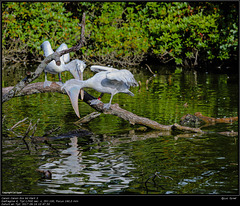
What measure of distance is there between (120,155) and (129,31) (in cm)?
2298

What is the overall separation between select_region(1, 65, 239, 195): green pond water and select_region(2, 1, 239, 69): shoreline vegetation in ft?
44.0

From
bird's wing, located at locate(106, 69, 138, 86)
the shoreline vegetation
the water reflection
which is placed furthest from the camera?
the shoreline vegetation

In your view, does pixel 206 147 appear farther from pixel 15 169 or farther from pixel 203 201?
pixel 15 169

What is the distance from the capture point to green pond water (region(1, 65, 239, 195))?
32.5 feet

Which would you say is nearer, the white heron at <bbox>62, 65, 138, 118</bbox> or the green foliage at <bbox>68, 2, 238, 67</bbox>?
the white heron at <bbox>62, 65, 138, 118</bbox>

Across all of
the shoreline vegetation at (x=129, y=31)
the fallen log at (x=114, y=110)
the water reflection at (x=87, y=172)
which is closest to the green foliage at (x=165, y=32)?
the shoreline vegetation at (x=129, y=31)

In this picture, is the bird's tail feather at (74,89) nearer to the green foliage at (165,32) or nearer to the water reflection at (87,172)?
the water reflection at (87,172)

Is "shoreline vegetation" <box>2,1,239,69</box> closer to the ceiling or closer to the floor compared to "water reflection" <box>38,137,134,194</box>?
closer to the ceiling

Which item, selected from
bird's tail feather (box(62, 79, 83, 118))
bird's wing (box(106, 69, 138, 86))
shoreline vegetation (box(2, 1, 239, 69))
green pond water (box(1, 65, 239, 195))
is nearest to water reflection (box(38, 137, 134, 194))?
green pond water (box(1, 65, 239, 195))

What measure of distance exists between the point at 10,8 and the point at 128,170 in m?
25.5

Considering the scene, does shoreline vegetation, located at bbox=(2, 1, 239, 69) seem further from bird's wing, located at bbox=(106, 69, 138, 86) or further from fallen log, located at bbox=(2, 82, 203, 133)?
bird's wing, located at bbox=(106, 69, 138, 86)

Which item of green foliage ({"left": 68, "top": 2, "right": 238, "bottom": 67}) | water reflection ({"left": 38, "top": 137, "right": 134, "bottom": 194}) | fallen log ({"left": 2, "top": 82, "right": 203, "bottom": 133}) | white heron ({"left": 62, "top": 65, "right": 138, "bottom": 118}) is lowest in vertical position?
water reflection ({"left": 38, "top": 137, "right": 134, "bottom": 194})

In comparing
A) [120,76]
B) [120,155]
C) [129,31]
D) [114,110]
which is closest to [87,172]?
[120,155]

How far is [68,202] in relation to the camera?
28.9 feet
